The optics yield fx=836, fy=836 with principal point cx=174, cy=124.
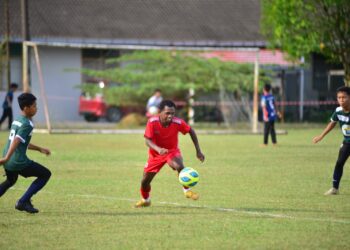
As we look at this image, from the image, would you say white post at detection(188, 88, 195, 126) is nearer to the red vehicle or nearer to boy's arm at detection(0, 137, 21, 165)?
the red vehicle

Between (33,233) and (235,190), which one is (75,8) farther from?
(33,233)

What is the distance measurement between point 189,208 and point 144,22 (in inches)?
1229

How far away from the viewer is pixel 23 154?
1048cm

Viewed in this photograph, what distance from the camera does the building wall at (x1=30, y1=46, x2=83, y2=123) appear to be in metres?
32.0

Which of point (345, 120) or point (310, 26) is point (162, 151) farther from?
point (310, 26)

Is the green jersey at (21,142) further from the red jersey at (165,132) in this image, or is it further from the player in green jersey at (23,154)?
the red jersey at (165,132)

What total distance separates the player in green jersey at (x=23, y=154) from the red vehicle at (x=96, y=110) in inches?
899

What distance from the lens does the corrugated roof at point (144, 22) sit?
4019cm

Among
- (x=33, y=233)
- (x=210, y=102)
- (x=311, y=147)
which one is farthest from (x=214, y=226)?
(x=210, y=102)

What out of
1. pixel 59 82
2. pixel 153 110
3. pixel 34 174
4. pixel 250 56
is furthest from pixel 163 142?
pixel 250 56

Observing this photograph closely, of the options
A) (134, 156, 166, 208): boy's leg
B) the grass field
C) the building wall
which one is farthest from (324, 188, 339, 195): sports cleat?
the building wall

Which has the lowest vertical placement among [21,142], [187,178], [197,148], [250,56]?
[187,178]

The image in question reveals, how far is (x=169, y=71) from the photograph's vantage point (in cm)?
3472

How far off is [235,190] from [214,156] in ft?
23.9
